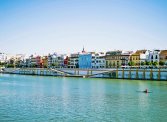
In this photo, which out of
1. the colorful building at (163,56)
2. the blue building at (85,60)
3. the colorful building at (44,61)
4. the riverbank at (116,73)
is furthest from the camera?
the colorful building at (44,61)

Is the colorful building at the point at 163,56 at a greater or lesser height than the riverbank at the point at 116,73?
greater

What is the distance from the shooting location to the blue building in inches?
4771

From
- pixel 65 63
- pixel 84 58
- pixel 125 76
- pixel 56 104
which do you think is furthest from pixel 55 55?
pixel 56 104

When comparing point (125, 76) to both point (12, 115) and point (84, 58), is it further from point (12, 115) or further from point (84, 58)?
point (12, 115)

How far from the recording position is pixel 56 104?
1192 inches

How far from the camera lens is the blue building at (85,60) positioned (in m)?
121

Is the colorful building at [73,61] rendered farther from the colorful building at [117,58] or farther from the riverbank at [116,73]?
the colorful building at [117,58]

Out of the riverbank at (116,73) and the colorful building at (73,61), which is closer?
the riverbank at (116,73)

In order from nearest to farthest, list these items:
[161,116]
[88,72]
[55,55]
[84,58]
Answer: [161,116] < [88,72] < [84,58] < [55,55]

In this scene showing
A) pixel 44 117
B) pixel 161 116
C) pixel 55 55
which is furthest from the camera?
pixel 55 55

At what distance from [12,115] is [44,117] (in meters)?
2.58

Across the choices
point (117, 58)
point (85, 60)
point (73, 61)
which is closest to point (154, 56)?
point (117, 58)

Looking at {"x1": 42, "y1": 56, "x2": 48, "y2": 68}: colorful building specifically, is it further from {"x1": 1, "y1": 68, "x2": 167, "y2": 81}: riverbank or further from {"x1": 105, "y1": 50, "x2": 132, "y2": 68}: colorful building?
{"x1": 105, "y1": 50, "x2": 132, "y2": 68}: colorful building

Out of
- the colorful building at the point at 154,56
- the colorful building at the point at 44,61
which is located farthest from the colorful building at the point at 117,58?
the colorful building at the point at 44,61
